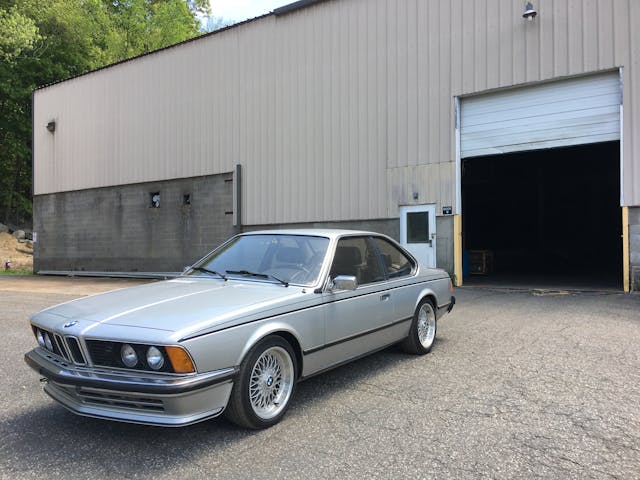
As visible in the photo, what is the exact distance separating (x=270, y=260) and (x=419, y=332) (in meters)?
2.00

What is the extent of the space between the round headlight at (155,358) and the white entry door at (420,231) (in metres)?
10.8

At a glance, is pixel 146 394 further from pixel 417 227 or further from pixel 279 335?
pixel 417 227

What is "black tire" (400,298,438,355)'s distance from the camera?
207 inches

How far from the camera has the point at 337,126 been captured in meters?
14.7

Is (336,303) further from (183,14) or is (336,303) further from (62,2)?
(183,14)

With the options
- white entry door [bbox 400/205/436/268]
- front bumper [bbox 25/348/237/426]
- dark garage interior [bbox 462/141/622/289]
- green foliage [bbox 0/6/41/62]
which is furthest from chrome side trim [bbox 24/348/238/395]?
green foliage [bbox 0/6/41/62]

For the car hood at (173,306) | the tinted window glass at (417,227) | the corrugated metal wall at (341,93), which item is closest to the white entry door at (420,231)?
the tinted window glass at (417,227)

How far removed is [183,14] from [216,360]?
41.0 m

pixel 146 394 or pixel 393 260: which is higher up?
pixel 393 260

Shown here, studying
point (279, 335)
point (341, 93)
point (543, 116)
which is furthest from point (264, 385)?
point (341, 93)

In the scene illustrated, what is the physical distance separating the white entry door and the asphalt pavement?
301 inches

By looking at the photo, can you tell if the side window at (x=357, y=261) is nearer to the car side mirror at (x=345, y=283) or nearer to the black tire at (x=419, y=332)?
the car side mirror at (x=345, y=283)

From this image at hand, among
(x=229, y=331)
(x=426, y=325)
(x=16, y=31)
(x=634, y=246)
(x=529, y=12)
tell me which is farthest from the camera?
(x=16, y=31)

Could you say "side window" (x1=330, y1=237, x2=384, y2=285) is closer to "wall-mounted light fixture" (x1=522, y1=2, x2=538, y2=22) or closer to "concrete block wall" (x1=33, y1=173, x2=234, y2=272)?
"wall-mounted light fixture" (x1=522, y1=2, x2=538, y2=22)
